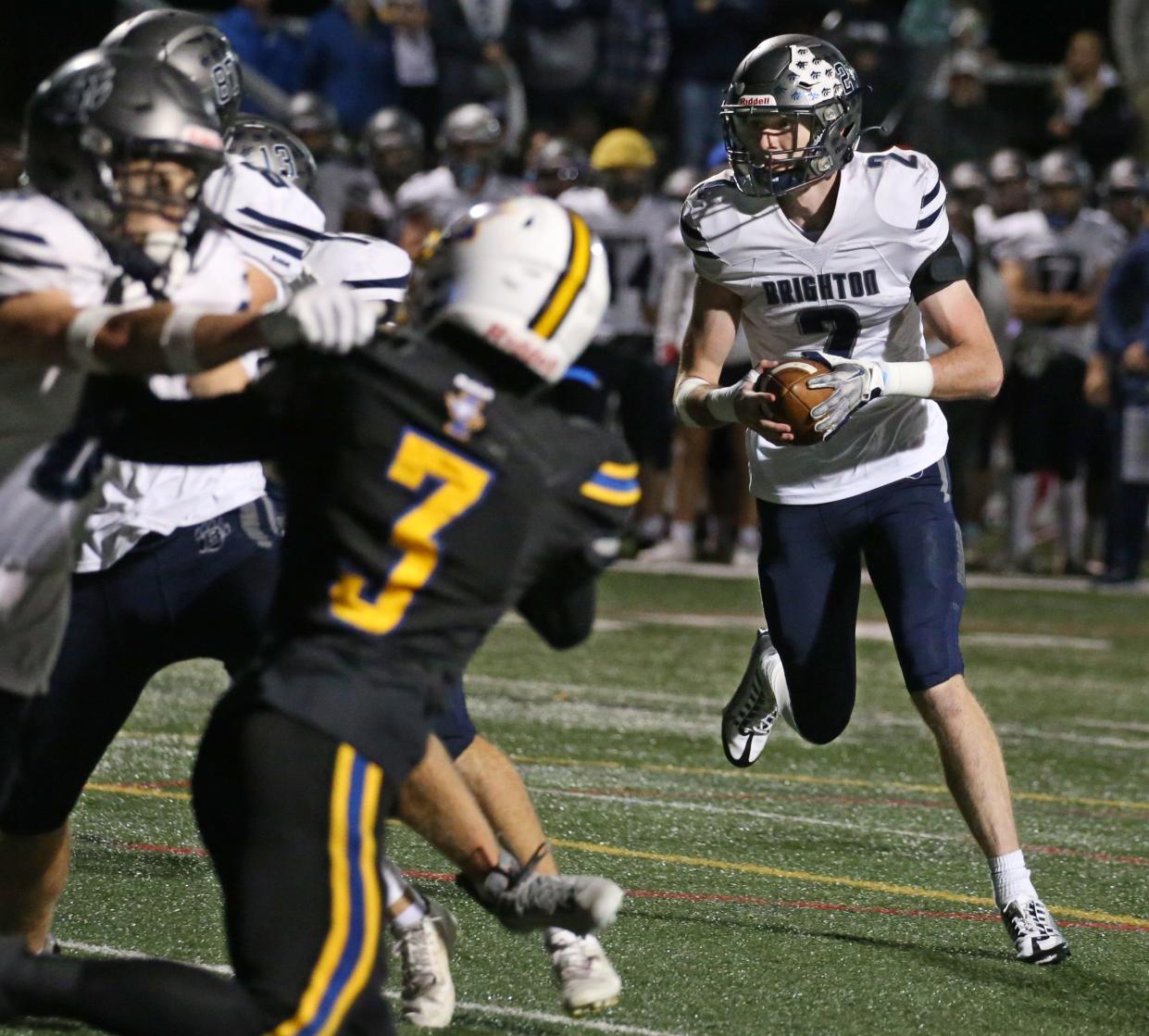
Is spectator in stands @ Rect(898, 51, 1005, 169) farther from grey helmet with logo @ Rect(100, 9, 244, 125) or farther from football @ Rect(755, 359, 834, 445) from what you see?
grey helmet with logo @ Rect(100, 9, 244, 125)

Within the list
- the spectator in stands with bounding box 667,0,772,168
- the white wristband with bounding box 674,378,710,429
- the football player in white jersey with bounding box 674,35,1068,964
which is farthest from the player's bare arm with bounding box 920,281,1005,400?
the spectator in stands with bounding box 667,0,772,168

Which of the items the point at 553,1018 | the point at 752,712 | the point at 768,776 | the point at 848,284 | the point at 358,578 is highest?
the point at 358,578

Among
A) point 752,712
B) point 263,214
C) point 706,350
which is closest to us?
point 263,214

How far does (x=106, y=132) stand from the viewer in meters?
2.94

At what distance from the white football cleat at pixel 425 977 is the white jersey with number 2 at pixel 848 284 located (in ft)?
4.81

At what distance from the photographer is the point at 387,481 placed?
2.64 m

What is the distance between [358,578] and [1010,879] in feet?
6.29

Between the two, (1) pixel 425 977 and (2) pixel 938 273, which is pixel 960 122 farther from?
(1) pixel 425 977

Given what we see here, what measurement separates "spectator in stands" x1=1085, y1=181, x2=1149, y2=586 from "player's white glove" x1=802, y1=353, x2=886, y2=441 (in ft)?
21.3

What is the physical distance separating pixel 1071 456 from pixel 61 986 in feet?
31.0

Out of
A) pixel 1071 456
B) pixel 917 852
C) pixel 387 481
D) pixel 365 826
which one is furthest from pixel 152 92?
pixel 1071 456

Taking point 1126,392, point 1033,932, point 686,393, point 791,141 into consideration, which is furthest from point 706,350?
point 1126,392

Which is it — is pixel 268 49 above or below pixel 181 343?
below

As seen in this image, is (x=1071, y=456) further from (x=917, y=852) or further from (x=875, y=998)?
(x=875, y=998)
